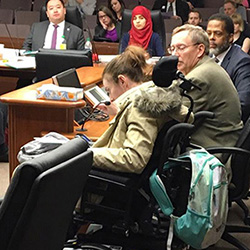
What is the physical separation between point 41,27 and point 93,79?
2408mm

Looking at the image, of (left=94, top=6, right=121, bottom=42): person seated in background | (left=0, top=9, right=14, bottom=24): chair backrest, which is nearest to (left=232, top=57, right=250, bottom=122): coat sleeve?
(left=94, top=6, right=121, bottom=42): person seated in background

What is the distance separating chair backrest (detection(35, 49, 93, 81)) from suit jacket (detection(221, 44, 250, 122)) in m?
1.11

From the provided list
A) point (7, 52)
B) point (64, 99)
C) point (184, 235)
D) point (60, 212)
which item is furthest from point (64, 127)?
point (7, 52)

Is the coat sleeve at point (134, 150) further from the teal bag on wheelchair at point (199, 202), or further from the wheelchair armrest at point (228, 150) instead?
the wheelchair armrest at point (228, 150)

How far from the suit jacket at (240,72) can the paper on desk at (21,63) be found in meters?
1.91

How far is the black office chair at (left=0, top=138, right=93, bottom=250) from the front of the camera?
1.64m

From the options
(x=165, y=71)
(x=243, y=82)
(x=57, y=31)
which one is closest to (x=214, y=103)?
(x=165, y=71)

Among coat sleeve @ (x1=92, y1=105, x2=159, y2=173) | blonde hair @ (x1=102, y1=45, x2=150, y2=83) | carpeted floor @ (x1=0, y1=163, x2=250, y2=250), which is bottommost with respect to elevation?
carpeted floor @ (x1=0, y1=163, x2=250, y2=250)

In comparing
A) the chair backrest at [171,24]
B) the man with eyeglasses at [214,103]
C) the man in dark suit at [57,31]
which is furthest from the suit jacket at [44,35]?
the man with eyeglasses at [214,103]

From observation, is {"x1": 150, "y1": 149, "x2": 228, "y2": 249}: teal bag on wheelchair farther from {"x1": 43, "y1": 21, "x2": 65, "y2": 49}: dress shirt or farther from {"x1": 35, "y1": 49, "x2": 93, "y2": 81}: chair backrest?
{"x1": 43, "y1": 21, "x2": 65, "y2": 49}: dress shirt

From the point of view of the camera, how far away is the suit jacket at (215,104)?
307 centimetres

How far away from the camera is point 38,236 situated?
1731mm

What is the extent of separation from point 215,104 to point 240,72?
853mm

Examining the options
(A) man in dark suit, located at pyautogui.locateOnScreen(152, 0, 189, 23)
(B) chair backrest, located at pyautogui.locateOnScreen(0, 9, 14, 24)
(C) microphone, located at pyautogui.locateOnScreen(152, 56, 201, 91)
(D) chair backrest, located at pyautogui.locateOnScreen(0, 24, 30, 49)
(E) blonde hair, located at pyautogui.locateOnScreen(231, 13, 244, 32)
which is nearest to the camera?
(C) microphone, located at pyautogui.locateOnScreen(152, 56, 201, 91)
